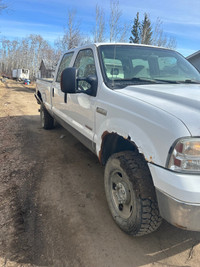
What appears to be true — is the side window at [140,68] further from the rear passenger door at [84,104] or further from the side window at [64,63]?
the side window at [64,63]

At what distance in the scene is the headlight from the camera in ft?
5.39

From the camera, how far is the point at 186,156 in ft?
5.47

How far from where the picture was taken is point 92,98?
295 centimetres

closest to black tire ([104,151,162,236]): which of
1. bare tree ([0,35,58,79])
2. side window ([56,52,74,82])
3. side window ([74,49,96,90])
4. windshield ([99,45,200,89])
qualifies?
windshield ([99,45,200,89])

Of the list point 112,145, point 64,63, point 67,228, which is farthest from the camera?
point 64,63

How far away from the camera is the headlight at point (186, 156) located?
164 cm

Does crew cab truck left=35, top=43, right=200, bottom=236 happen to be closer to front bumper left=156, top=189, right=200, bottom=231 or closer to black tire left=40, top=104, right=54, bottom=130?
front bumper left=156, top=189, right=200, bottom=231

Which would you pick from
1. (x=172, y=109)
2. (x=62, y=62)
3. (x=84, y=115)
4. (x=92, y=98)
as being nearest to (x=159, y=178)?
(x=172, y=109)

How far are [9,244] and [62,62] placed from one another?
12.2ft

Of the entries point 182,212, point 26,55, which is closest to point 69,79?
point 182,212

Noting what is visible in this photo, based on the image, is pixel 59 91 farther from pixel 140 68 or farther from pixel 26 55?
pixel 26 55

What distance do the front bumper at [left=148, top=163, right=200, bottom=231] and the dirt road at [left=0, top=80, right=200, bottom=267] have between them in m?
0.73

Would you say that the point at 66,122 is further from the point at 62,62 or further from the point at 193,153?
the point at 193,153

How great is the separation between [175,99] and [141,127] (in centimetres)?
44
